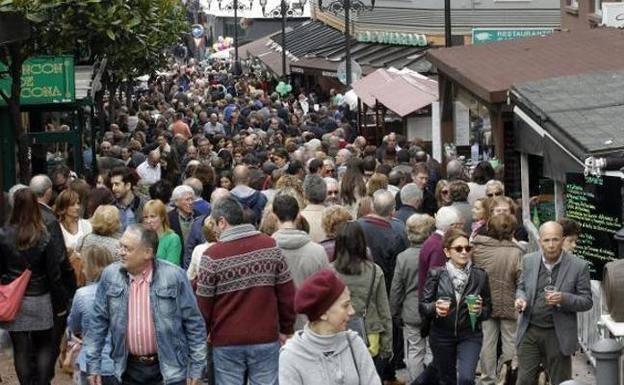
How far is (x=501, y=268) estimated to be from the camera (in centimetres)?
1170

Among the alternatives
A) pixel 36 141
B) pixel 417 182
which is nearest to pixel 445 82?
pixel 36 141

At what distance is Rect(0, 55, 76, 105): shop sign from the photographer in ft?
74.9

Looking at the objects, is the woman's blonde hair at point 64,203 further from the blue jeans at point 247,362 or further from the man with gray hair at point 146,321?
the man with gray hair at point 146,321

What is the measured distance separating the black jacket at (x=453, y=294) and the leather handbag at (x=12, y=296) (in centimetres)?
266

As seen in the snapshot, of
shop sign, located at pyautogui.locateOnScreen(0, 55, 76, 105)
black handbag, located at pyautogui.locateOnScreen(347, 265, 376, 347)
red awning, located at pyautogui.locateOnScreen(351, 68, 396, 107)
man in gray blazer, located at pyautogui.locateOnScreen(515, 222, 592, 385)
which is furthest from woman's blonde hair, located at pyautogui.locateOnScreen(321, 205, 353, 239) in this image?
red awning, located at pyautogui.locateOnScreen(351, 68, 396, 107)

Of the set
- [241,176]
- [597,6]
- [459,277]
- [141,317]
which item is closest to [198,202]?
[241,176]

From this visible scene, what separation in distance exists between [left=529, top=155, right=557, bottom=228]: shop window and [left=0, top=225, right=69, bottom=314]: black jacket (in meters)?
5.59

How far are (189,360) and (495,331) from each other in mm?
3345

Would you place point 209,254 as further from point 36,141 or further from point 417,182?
point 36,141

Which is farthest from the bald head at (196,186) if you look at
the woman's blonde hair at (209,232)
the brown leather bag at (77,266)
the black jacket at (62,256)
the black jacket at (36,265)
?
the black jacket at (36,265)

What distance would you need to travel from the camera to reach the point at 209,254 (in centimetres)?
985

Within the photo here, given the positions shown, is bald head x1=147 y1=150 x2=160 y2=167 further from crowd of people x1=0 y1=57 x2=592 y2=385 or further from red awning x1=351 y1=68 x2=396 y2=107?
red awning x1=351 y1=68 x2=396 y2=107

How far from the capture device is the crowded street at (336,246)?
929cm

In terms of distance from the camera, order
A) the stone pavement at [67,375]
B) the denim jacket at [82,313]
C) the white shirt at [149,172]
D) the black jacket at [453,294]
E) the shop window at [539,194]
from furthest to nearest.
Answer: the white shirt at [149,172]
the shop window at [539,194]
the stone pavement at [67,375]
the black jacket at [453,294]
the denim jacket at [82,313]
